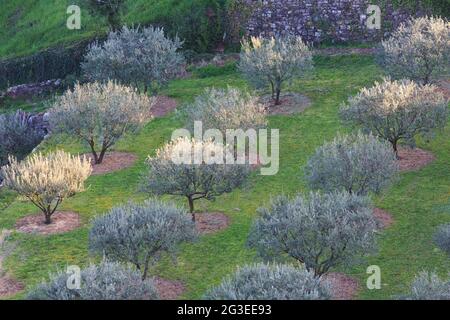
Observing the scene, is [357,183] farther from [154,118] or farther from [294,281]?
[154,118]

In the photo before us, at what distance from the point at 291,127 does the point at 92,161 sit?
31.5 feet

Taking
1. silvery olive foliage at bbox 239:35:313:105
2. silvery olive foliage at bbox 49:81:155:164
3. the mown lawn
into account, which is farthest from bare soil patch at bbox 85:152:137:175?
silvery olive foliage at bbox 239:35:313:105

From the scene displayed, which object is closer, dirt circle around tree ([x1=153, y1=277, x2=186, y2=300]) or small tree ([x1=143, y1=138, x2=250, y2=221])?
dirt circle around tree ([x1=153, y1=277, x2=186, y2=300])

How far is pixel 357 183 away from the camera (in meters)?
34.8

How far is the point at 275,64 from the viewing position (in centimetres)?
4906

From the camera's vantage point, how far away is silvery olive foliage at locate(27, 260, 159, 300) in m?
25.3

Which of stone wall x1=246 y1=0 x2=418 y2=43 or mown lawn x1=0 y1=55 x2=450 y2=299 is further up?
stone wall x1=246 y1=0 x2=418 y2=43

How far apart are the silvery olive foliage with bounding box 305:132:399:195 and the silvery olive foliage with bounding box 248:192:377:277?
438cm

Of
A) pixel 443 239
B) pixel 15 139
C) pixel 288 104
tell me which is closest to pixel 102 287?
pixel 443 239

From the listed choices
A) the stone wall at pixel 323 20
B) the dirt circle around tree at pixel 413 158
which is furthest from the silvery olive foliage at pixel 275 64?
the stone wall at pixel 323 20

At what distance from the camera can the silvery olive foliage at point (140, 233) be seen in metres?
29.6

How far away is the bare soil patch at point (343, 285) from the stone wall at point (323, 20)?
29.7 meters

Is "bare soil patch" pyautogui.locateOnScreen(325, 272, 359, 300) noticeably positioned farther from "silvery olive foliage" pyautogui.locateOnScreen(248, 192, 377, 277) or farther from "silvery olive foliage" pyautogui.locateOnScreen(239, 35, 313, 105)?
"silvery olive foliage" pyautogui.locateOnScreen(239, 35, 313, 105)

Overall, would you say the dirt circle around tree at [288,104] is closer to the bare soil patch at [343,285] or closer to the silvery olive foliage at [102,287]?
the bare soil patch at [343,285]
